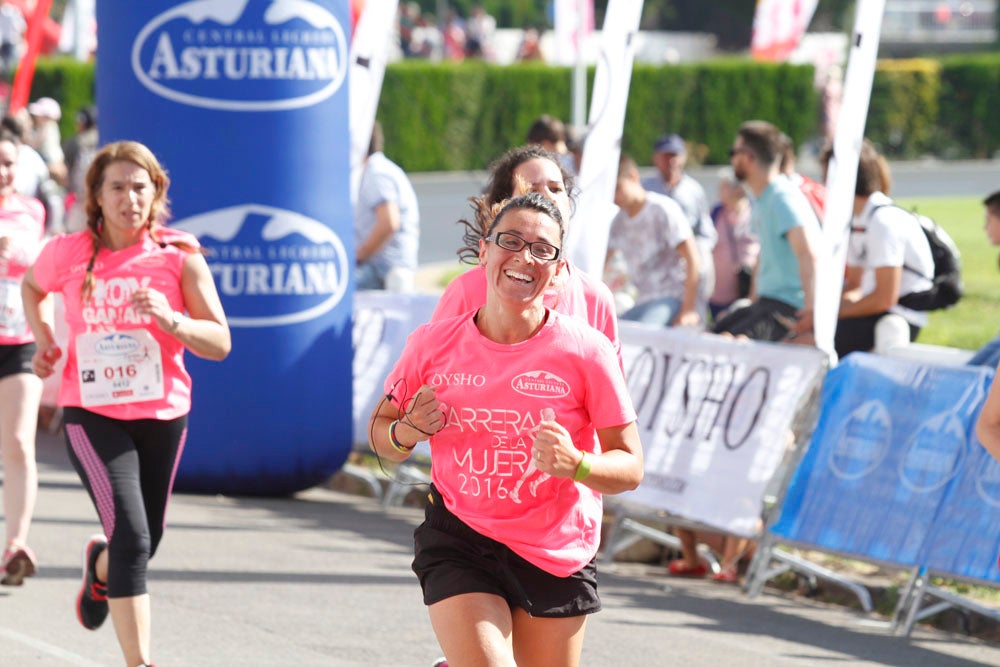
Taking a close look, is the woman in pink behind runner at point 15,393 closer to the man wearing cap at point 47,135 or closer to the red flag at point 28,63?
the red flag at point 28,63

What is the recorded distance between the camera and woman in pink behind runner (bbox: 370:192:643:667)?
4.34 m

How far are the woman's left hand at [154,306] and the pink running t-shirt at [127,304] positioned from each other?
0.10 metres

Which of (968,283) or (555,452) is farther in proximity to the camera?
(968,283)

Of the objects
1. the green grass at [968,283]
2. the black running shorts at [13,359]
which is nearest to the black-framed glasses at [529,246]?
the black running shorts at [13,359]

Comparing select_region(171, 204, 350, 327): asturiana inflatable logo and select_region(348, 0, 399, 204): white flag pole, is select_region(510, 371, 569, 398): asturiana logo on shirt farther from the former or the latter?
select_region(348, 0, 399, 204): white flag pole

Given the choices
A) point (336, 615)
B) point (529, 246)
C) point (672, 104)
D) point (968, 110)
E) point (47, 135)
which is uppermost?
point (529, 246)

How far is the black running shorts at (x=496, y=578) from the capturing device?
445 centimetres

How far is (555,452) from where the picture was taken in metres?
4.10

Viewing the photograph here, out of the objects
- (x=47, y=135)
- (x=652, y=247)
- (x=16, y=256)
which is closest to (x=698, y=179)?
(x=47, y=135)

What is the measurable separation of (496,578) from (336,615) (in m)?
3.06

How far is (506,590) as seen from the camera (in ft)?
14.7

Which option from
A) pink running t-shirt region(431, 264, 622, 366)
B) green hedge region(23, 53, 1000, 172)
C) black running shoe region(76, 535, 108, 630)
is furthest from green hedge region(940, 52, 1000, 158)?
pink running t-shirt region(431, 264, 622, 366)

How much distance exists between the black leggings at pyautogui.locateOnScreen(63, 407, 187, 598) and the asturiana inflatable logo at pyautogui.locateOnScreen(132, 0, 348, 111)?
374 cm

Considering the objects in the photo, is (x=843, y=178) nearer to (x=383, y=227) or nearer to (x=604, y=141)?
(x=604, y=141)
